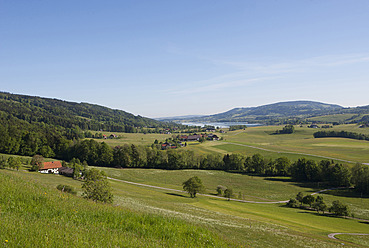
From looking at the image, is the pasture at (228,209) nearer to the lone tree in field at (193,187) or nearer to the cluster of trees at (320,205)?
the lone tree in field at (193,187)

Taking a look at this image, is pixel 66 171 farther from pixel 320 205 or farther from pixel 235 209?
pixel 320 205

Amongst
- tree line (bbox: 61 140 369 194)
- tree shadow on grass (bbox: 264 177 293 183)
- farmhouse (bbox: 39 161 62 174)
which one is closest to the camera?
farmhouse (bbox: 39 161 62 174)

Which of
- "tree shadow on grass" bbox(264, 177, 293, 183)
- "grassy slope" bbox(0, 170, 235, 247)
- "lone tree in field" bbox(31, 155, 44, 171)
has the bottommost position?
"tree shadow on grass" bbox(264, 177, 293, 183)

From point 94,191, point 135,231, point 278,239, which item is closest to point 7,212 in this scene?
point 135,231

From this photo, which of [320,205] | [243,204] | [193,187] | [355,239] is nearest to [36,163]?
[193,187]

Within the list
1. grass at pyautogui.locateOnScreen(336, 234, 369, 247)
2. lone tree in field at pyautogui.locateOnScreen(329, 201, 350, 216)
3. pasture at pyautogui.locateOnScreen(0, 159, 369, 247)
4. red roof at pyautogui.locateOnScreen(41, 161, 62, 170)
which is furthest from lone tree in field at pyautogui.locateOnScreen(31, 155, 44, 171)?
lone tree in field at pyautogui.locateOnScreen(329, 201, 350, 216)

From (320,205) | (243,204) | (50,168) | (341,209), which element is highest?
(50,168)

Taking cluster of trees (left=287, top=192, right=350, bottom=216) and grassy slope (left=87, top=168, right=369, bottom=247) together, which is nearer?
grassy slope (left=87, top=168, right=369, bottom=247)

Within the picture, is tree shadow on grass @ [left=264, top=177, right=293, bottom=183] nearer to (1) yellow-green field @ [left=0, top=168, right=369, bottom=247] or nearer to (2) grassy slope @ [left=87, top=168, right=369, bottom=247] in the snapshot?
(1) yellow-green field @ [left=0, top=168, right=369, bottom=247]

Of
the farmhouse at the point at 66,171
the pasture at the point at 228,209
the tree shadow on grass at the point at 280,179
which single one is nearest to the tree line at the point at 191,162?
the tree shadow on grass at the point at 280,179

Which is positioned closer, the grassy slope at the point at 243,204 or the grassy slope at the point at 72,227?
the grassy slope at the point at 72,227

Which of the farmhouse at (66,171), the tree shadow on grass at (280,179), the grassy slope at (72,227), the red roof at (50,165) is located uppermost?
the grassy slope at (72,227)

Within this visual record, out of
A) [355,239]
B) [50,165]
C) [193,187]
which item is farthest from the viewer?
[50,165]

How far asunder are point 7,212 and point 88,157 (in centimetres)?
11101
